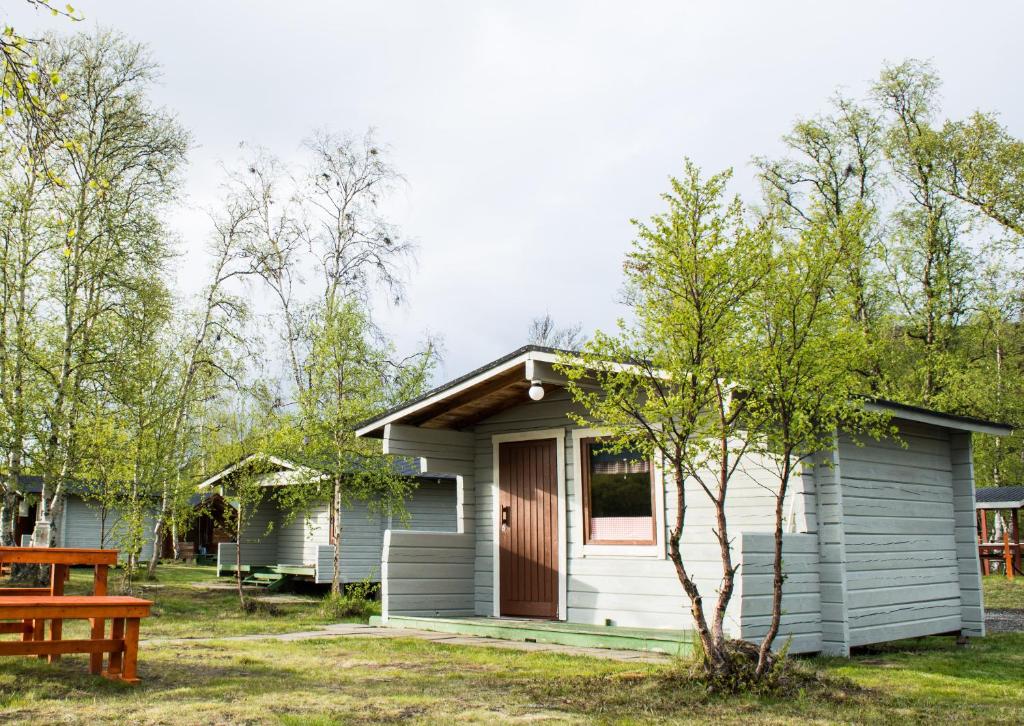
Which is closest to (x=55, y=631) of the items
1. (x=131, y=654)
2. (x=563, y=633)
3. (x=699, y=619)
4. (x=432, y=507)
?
(x=131, y=654)

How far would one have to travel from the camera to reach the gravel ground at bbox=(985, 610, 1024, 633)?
11.7 metres

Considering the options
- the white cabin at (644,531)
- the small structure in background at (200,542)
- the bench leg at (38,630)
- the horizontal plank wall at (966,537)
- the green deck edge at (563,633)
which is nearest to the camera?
the bench leg at (38,630)

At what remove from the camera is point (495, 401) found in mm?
11031

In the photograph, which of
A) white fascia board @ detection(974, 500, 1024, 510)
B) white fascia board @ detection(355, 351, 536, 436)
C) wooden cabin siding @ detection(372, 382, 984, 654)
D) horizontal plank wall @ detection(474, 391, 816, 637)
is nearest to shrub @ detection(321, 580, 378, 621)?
wooden cabin siding @ detection(372, 382, 984, 654)

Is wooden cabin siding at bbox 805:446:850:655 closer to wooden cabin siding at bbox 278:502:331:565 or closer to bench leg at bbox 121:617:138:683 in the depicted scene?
bench leg at bbox 121:617:138:683

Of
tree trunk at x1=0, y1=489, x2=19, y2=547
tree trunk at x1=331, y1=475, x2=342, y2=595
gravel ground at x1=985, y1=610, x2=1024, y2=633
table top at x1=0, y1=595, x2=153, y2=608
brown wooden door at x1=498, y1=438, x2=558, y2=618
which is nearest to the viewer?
table top at x1=0, y1=595, x2=153, y2=608

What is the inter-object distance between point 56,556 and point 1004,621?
12030 mm

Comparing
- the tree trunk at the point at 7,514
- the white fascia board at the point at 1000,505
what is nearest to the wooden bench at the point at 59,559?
the tree trunk at the point at 7,514

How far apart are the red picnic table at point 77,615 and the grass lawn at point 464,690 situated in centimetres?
23

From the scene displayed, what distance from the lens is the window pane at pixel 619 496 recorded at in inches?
382

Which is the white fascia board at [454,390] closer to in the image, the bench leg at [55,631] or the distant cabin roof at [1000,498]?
the bench leg at [55,631]

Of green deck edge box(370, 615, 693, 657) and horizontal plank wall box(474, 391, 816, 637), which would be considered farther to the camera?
horizontal plank wall box(474, 391, 816, 637)

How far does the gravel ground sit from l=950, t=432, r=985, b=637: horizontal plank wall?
2.77 feet

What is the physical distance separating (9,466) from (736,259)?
14604 mm
